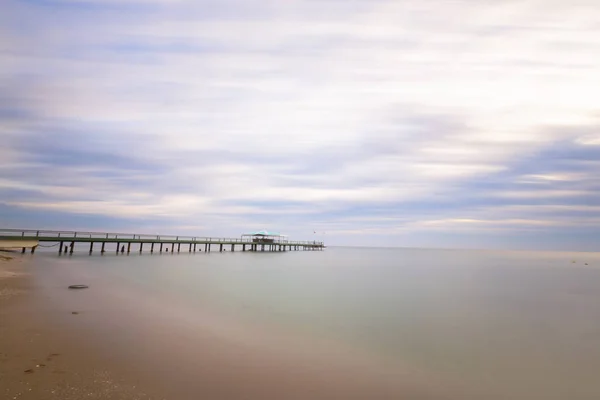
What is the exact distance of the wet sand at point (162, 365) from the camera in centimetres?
681

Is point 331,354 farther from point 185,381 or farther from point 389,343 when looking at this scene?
point 185,381

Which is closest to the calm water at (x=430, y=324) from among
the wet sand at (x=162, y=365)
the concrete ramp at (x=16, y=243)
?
the wet sand at (x=162, y=365)

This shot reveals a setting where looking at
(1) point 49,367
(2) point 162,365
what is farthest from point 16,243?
(2) point 162,365

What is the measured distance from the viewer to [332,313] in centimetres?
1767

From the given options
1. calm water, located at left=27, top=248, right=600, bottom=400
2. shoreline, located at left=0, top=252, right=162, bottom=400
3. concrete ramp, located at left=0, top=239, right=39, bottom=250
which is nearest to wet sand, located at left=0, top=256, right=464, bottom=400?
shoreline, located at left=0, top=252, right=162, bottom=400

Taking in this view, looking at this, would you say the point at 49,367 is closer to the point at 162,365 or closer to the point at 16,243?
the point at 162,365

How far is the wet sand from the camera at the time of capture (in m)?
6.81

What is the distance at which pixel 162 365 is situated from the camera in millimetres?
8500

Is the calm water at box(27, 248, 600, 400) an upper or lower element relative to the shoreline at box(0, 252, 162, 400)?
lower

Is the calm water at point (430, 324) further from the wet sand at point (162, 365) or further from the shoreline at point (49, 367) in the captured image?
the shoreline at point (49, 367)

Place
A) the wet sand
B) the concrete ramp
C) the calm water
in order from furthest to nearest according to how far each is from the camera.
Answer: the concrete ramp, the calm water, the wet sand

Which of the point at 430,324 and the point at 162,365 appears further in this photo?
the point at 430,324

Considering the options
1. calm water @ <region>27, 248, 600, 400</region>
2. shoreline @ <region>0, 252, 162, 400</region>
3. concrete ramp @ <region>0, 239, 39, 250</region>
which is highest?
concrete ramp @ <region>0, 239, 39, 250</region>

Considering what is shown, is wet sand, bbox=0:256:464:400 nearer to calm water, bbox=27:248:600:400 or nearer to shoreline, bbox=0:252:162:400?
shoreline, bbox=0:252:162:400
